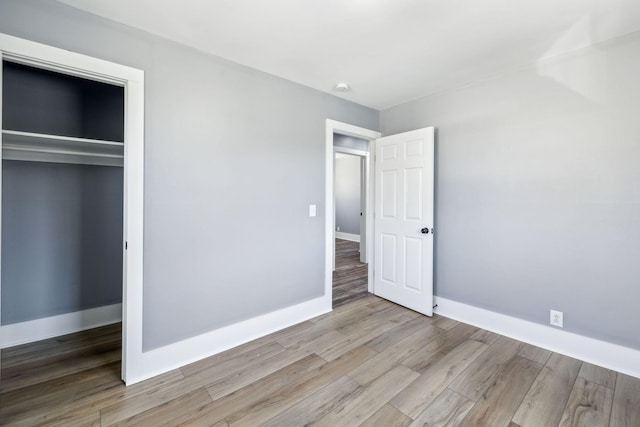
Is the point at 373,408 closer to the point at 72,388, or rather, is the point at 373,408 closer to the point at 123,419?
the point at 123,419

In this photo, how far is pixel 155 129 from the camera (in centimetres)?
204

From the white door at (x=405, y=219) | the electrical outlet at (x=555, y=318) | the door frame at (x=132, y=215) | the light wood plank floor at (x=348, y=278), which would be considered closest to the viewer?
the door frame at (x=132, y=215)

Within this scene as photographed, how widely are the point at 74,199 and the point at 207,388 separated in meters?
2.17

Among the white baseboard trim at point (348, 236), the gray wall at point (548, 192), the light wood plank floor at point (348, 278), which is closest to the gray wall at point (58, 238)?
the light wood plank floor at point (348, 278)

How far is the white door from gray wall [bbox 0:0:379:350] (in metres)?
0.89

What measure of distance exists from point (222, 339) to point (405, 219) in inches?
89.0

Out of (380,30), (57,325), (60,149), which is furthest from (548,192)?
(57,325)

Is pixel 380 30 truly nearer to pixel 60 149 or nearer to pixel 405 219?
pixel 405 219

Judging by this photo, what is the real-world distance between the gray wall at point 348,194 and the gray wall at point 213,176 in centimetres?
490

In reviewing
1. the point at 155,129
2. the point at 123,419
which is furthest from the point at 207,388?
the point at 155,129

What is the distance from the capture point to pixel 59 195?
8.45 ft

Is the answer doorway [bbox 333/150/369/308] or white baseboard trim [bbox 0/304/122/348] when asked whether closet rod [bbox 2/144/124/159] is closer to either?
white baseboard trim [bbox 0/304/122/348]

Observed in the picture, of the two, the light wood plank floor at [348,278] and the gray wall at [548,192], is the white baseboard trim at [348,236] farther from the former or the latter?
the gray wall at [548,192]

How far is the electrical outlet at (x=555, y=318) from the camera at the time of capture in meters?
2.35
